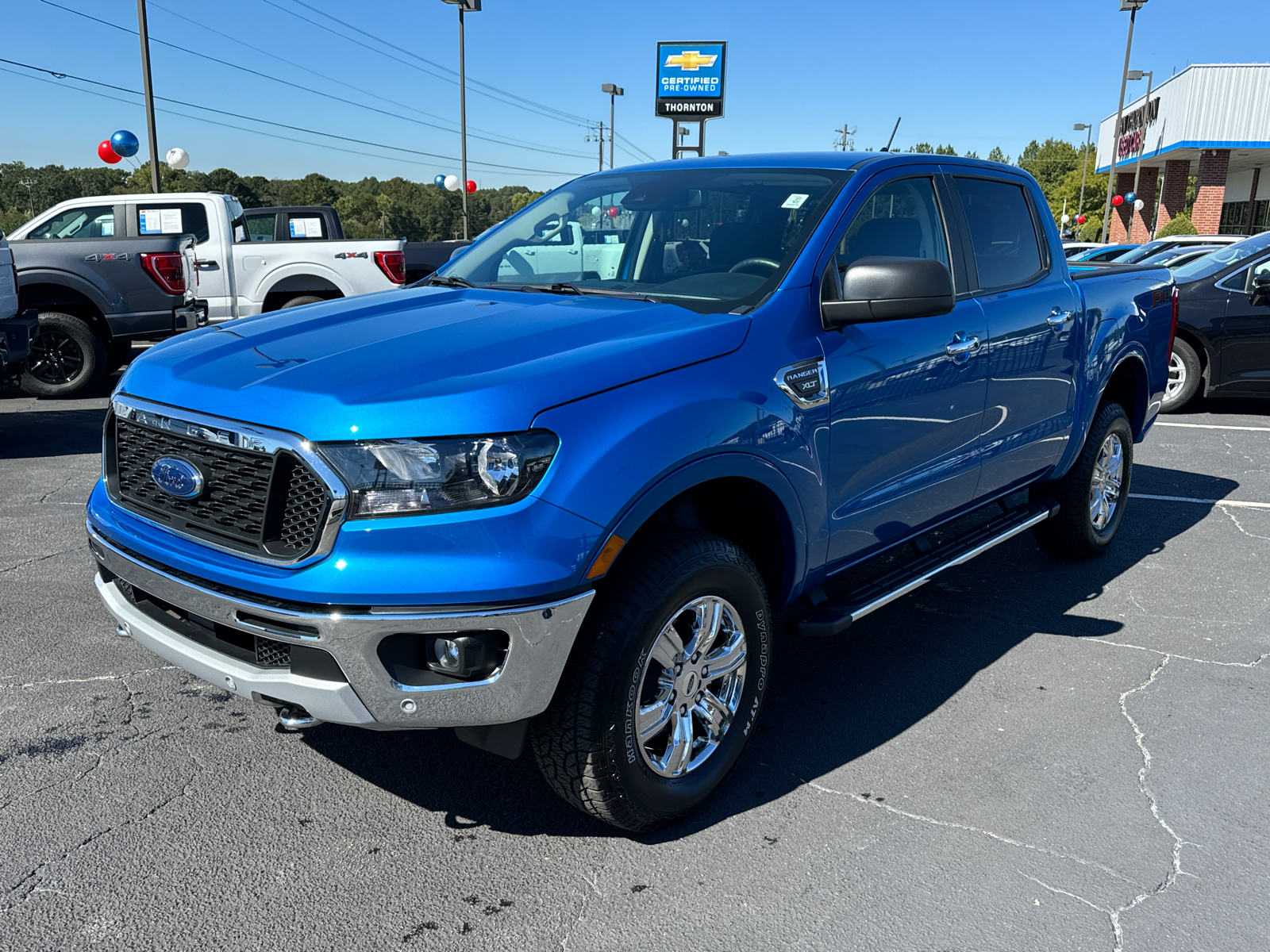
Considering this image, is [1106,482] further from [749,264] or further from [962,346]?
[749,264]

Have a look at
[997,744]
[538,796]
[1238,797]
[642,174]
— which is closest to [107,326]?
[642,174]

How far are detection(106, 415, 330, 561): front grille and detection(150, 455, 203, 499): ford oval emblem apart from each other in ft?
0.04

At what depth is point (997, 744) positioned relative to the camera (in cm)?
348

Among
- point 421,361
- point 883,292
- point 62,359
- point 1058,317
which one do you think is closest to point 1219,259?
point 1058,317

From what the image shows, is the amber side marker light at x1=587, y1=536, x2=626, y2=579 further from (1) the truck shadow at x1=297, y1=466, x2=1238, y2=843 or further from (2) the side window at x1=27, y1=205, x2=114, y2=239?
(2) the side window at x1=27, y1=205, x2=114, y2=239

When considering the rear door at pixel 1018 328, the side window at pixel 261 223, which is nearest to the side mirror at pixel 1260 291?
the rear door at pixel 1018 328

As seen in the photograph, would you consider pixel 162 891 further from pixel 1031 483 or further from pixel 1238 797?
pixel 1031 483

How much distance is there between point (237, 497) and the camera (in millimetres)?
2539

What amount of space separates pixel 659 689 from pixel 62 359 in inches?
390

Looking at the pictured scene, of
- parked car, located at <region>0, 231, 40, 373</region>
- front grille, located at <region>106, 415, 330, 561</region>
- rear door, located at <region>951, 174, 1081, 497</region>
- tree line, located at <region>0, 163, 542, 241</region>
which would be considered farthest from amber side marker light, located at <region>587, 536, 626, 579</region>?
tree line, located at <region>0, 163, 542, 241</region>

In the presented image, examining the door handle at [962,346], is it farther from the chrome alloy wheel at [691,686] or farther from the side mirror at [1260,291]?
the side mirror at [1260,291]

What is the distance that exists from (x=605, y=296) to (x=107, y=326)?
9.15 metres

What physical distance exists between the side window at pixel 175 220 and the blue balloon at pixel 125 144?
27.9 ft

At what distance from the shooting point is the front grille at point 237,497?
2434 millimetres
